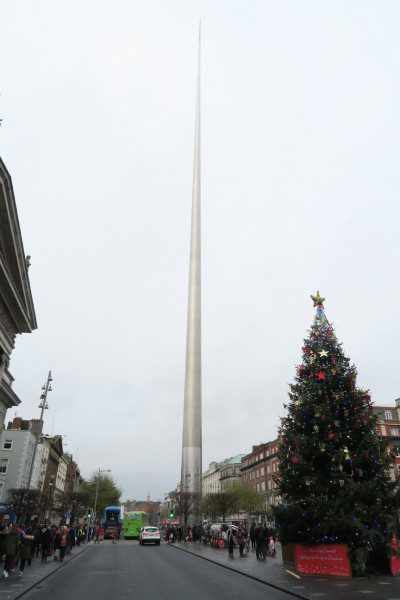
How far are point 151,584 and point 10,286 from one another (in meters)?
14.2

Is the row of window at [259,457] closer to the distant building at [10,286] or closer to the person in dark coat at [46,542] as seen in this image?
the person in dark coat at [46,542]

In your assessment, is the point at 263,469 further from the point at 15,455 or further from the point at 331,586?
the point at 331,586

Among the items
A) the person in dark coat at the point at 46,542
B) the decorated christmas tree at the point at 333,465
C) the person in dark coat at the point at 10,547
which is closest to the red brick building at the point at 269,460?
the person in dark coat at the point at 46,542

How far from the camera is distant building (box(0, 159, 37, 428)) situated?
1962 centimetres

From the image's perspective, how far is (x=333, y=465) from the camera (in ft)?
59.0

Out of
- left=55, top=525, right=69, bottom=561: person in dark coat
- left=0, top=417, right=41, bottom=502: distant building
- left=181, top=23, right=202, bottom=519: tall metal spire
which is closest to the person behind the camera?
left=55, top=525, right=69, bottom=561: person in dark coat

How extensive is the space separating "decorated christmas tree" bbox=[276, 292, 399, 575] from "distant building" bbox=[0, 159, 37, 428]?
14.3m

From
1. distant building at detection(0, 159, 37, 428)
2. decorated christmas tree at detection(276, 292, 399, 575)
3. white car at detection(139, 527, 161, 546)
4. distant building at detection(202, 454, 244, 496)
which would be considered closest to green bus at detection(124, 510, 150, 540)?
white car at detection(139, 527, 161, 546)

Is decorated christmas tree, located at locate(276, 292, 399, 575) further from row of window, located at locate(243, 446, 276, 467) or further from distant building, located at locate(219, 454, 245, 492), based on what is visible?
distant building, located at locate(219, 454, 245, 492)

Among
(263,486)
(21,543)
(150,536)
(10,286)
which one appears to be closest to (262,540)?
(21,543)

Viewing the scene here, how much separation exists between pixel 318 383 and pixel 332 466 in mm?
3392

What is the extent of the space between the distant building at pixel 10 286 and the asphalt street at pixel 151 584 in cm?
1079

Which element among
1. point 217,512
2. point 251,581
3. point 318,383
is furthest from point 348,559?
point 217,512

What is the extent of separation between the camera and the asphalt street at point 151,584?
1325cm
